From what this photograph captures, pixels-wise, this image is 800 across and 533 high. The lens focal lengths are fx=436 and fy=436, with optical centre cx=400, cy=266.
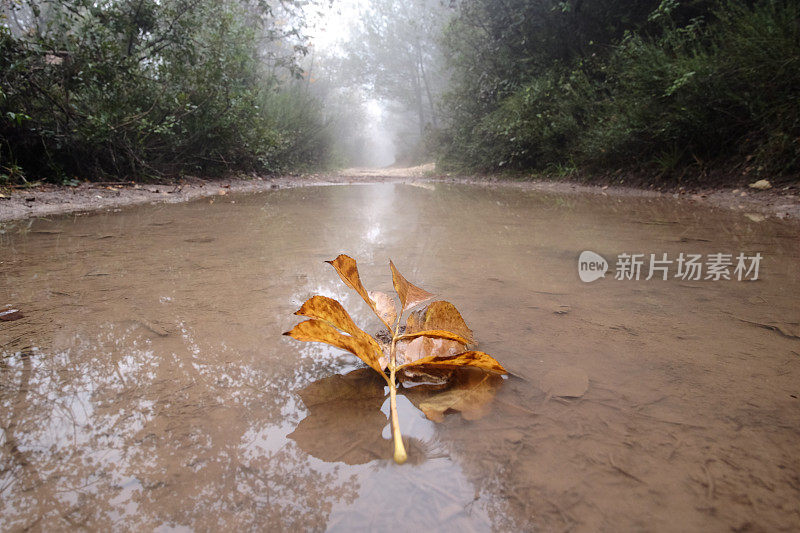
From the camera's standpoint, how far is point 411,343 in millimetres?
875

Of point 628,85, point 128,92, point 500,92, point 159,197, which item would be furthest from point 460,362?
point 500,92

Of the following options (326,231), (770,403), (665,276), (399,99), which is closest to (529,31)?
(326,231)

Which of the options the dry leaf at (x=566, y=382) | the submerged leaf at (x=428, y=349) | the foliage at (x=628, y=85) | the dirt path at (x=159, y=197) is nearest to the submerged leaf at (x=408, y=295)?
the submerged leaf at (x=428, y=349)

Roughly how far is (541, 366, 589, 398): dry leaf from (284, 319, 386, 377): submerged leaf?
0.31 meters

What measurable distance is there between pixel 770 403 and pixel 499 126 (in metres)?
8.91

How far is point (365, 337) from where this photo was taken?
812mm

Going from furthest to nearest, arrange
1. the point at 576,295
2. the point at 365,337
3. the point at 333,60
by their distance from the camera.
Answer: the point at 333,60, the point at 576,295, the point at 365,337

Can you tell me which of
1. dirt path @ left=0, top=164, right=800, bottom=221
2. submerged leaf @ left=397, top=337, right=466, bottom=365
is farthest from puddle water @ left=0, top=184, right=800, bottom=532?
dirt path @ left=0, top=164, right=800, bottom=221

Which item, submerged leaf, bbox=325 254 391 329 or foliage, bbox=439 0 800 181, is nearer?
submerged leaf, bbox=325 254 391 329

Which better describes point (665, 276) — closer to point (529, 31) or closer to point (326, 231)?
point (326, 231)

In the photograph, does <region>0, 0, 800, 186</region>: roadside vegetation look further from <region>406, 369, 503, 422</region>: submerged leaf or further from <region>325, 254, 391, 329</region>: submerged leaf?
<region>406, 369, 503, 422</region>: submerged leaf

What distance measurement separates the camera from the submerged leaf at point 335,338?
2.45ft

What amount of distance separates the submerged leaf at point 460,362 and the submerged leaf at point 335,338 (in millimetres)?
60

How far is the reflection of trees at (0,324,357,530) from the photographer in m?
0.54
